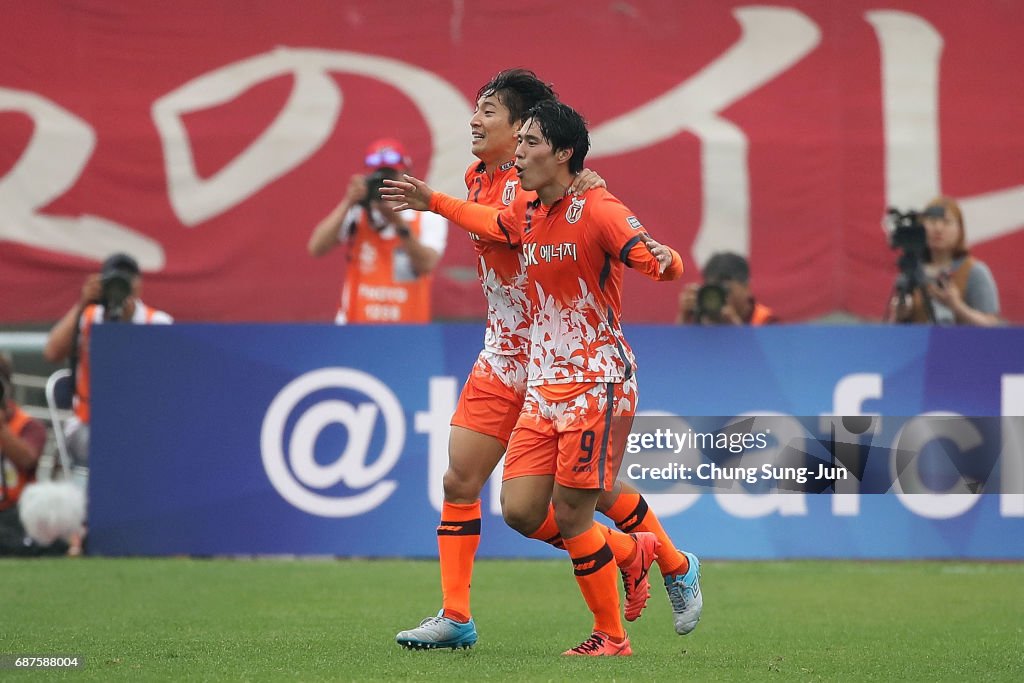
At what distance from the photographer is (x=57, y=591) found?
819 centimetres

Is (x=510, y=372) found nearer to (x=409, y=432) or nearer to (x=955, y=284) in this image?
(x=409, y=432)

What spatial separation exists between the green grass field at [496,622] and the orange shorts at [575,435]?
70 centimetres

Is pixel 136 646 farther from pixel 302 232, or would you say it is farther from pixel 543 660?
pixel 302 232

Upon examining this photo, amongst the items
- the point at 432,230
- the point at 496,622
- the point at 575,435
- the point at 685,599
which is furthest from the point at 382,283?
the point at 575,435

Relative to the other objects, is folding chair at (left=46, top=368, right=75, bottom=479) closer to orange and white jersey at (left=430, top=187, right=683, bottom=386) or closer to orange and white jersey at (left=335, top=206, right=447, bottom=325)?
orange and white jersey at (left=335, top=206, right=447, bottom=325)

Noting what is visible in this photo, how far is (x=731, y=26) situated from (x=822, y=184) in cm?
151

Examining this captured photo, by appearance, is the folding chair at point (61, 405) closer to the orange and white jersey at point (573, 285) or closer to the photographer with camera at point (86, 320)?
the photographer with camera at point (86, 320)

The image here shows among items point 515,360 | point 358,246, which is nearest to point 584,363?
point 515,360

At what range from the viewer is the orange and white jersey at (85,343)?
10391 millimetres

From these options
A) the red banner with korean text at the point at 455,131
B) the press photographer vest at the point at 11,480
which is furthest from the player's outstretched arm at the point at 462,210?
the red banner with korean text at the point at 455,131

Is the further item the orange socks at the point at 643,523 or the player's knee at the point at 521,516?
the orange socks at the point at 643,523

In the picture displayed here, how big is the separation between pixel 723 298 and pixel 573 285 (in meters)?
4.29

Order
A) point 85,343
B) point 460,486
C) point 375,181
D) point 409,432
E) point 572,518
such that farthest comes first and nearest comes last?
1. point 85,343
2. point 375,181
3. point 409,432
4. point 460,486
5. point 572,518

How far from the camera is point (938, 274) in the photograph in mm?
10180
